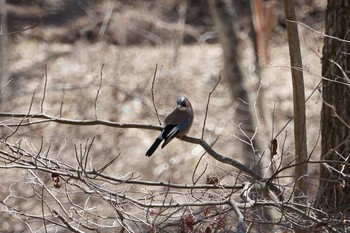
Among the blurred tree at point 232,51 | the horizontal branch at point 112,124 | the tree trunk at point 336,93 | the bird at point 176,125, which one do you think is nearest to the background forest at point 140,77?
the blurred tree at point 232,51

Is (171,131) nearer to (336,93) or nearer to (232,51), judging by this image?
(336,93)

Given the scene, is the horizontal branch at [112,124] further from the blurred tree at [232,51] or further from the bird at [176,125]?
the blurred tree at [232,51]

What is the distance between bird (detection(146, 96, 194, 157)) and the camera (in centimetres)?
634

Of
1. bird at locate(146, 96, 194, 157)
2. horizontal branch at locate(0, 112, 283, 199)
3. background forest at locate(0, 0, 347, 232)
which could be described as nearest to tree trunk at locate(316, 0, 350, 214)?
horizontal branch at locate(0, 112, 283, 199)

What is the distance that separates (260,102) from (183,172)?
2.40 m

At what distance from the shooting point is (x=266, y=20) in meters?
14.7

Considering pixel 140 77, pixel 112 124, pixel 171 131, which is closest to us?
pixel 112 124

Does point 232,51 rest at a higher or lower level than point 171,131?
higher

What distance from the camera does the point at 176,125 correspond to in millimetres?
6547

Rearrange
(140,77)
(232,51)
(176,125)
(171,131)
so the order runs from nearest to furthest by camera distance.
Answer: (171,131), (176,125), (232,51), (140,77)

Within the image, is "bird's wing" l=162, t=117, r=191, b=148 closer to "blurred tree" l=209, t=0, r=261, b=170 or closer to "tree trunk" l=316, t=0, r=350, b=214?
"tree trunk" l=316, t=0, r=350, b=214

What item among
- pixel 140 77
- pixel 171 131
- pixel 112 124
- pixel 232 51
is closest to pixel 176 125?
pixel 171 131

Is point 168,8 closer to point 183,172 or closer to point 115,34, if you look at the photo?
point 115,34

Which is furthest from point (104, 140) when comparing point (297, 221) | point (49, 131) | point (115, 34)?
point (297, 221)
